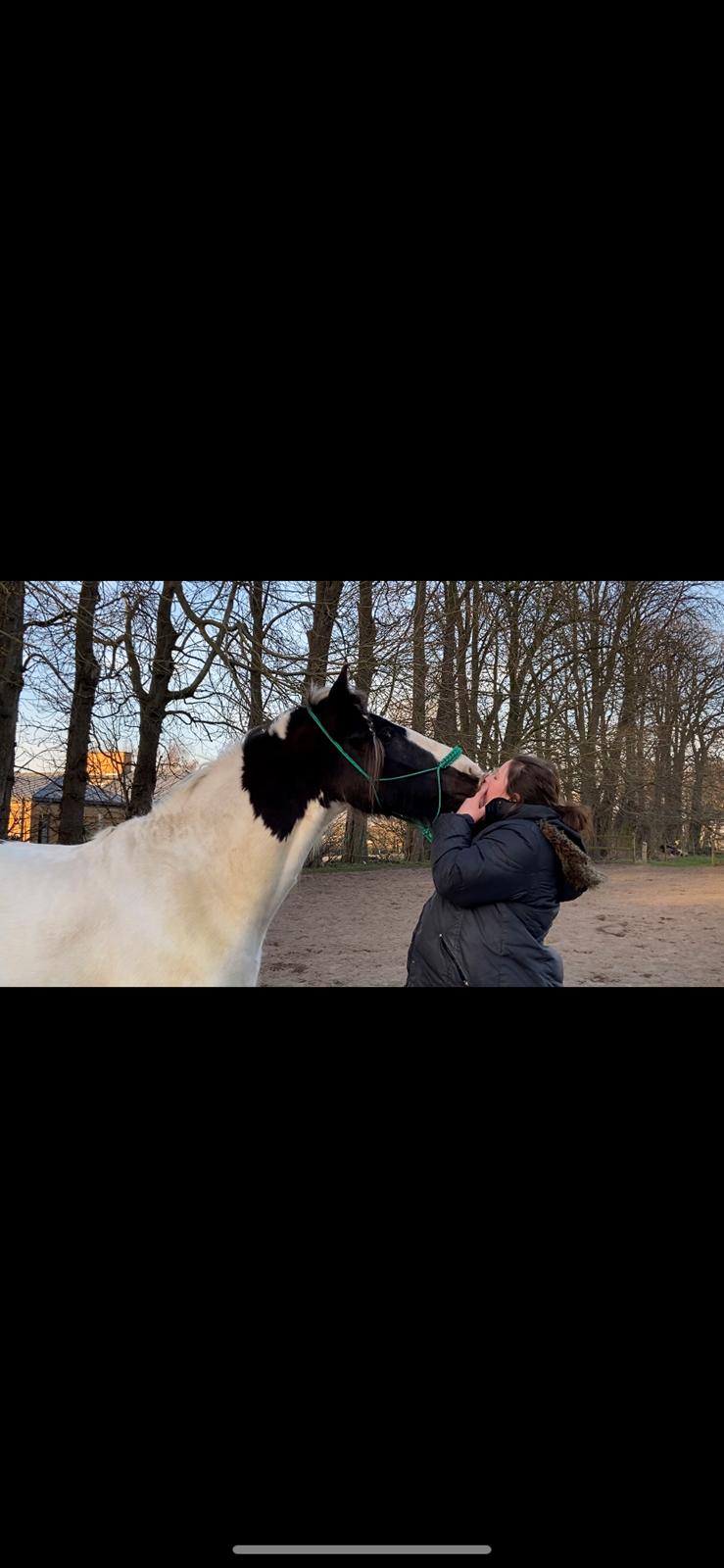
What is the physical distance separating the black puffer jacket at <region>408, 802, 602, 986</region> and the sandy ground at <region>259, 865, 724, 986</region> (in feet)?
9.75

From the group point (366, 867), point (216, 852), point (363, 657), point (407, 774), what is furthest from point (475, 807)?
point (366, 867)

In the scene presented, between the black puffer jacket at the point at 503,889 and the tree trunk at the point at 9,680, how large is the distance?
11.2 ft

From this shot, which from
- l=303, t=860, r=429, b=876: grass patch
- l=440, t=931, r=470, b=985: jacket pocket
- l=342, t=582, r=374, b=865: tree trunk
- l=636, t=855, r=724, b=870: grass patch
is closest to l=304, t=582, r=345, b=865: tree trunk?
l=342, t=582, r=374, b=865: tree trunk

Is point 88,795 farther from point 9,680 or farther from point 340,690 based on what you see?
point 340,690

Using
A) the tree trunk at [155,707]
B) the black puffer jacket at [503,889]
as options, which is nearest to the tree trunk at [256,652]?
the tree trunk at [155,707]

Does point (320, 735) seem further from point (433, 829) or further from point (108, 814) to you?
point (108, 814)

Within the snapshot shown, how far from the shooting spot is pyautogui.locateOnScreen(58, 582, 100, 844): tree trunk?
4.38 m

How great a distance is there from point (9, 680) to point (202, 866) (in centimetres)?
371

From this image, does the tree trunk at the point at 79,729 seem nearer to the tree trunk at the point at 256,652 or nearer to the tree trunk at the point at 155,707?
the tree trunk at the point at 155,707

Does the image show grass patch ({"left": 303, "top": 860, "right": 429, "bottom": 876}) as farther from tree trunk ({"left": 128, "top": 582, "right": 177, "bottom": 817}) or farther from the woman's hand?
the woman's hand

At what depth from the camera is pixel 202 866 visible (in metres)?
1.65

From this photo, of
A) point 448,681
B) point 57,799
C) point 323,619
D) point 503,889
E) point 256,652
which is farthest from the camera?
point 448,681

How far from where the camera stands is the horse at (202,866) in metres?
1.61
